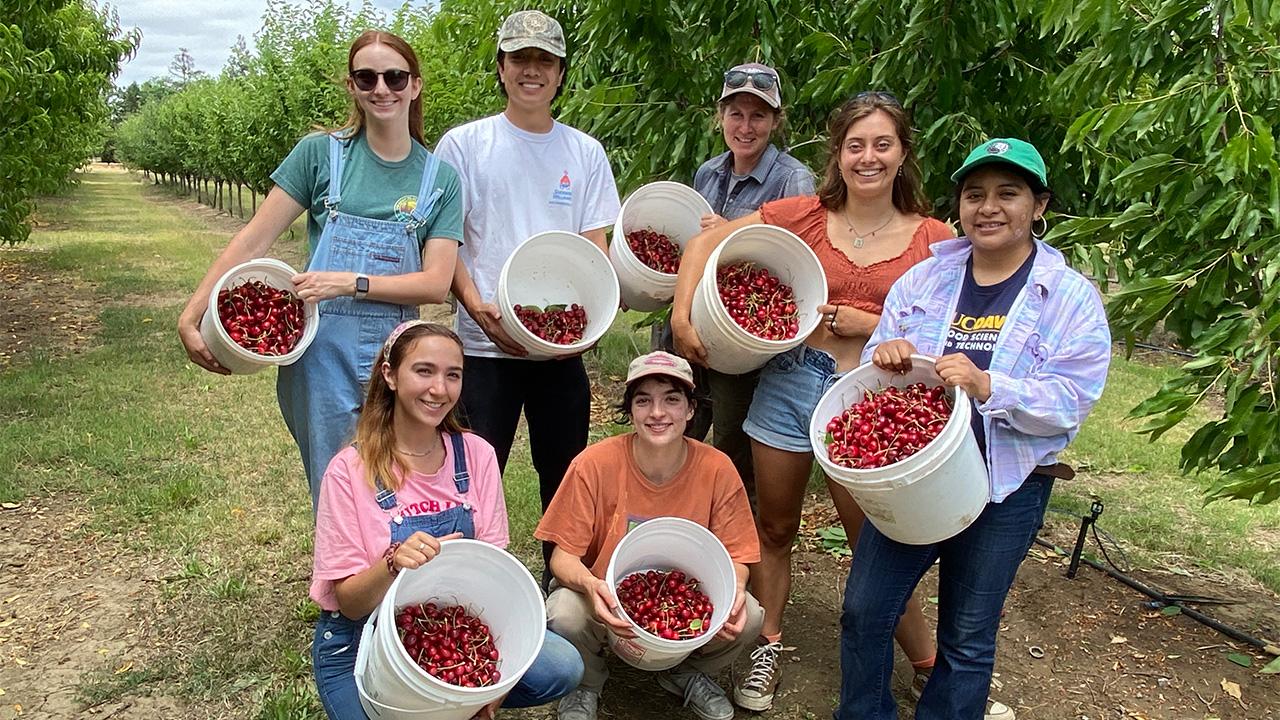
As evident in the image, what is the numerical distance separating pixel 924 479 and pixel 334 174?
1.91 meters

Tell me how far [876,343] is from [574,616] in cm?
128

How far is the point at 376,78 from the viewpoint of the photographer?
2.72 metres

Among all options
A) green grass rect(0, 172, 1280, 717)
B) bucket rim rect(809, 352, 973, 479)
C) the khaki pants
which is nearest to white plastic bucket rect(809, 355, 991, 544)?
bucket rim rect(809, 352, 973, 479)

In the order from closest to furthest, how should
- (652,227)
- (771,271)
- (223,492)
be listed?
(771,271)
(652,227)
(223,492)

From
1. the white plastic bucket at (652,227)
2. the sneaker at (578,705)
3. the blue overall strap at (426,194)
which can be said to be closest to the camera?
the blue overall strap at (426,194)

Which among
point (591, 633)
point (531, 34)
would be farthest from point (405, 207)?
point (591, 633)

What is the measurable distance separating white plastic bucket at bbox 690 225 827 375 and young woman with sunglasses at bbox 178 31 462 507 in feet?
2.72

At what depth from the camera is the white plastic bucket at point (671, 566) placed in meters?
2.66

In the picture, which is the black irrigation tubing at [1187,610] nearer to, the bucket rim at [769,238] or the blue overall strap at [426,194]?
the bucket rim at [769,238]

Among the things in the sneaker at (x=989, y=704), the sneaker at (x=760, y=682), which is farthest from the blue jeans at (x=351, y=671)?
the sneaker at (x=989, y=704)

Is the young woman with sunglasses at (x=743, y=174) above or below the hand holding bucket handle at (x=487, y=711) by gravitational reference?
above

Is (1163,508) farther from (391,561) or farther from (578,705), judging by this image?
(391,561)

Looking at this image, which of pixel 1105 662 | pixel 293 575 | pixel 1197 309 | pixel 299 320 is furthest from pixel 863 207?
pixel 293 575

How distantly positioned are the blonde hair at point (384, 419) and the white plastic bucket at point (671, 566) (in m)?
0.70
